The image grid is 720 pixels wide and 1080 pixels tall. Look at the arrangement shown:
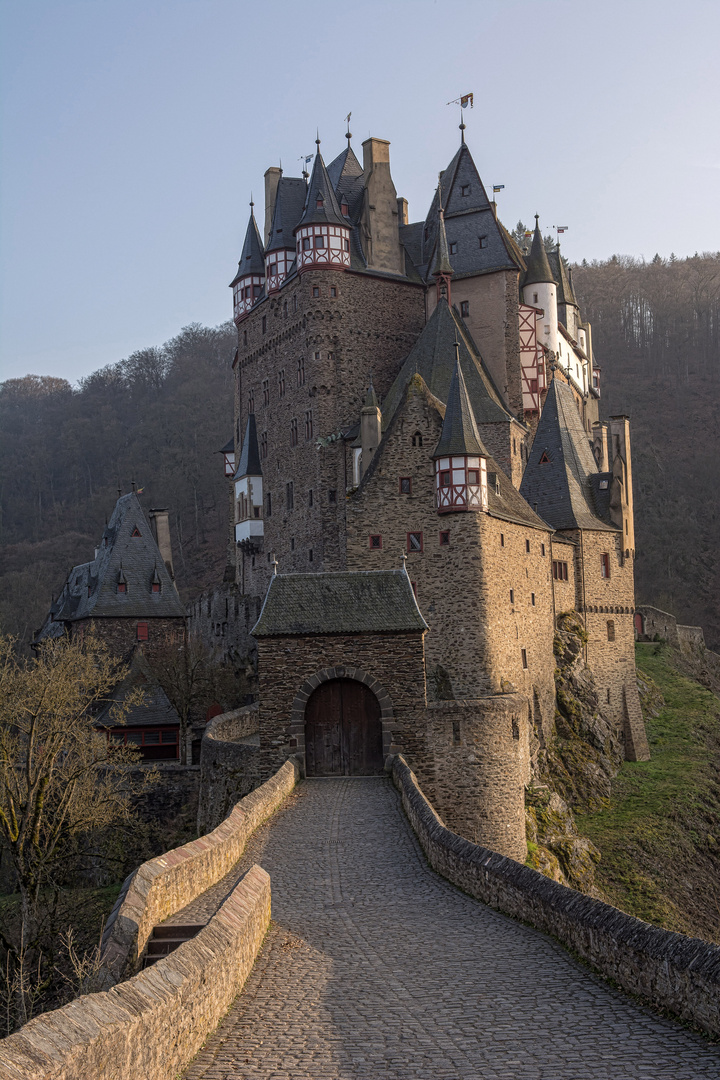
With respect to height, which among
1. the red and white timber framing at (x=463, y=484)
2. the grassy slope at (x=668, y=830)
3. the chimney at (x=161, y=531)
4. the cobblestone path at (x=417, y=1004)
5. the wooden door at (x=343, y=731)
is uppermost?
the chimney at (x=161, y=531)

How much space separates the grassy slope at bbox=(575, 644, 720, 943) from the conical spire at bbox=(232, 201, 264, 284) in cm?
2745

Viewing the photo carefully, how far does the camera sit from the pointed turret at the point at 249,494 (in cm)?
4953

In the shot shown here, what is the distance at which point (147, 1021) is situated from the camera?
6.45 m

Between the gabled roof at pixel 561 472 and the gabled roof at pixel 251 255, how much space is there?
16775 mm

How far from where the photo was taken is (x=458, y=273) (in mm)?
46906

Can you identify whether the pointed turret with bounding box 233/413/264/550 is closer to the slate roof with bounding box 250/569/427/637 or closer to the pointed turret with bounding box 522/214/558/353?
the pointed turret with bounding box 522/214/558/353

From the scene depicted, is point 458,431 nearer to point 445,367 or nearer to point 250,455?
point 445,367

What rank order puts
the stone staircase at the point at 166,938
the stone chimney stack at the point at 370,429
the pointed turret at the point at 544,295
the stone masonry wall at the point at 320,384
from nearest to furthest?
the stone staircase at the point at 166,938 → the stone chimney stack at the point at 370,429 → the stone masonry wall at the point at 320,384 → the pointed turret at the point at 544,295

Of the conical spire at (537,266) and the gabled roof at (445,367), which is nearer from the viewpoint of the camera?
the gabled roof at (445,367)

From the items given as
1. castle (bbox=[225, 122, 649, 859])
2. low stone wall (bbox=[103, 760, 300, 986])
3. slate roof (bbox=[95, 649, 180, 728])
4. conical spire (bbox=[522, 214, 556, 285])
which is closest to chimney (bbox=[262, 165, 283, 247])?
castle (bbox=[225, 122, 649, 859])

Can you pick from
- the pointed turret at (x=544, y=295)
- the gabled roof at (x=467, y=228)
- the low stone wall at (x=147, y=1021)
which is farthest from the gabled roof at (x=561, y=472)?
the low stone wall at (x=147, y=1021)

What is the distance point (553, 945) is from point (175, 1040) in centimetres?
448

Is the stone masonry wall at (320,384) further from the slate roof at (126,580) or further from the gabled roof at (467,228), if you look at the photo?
the slate roof at (126,580)

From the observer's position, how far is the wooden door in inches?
864
